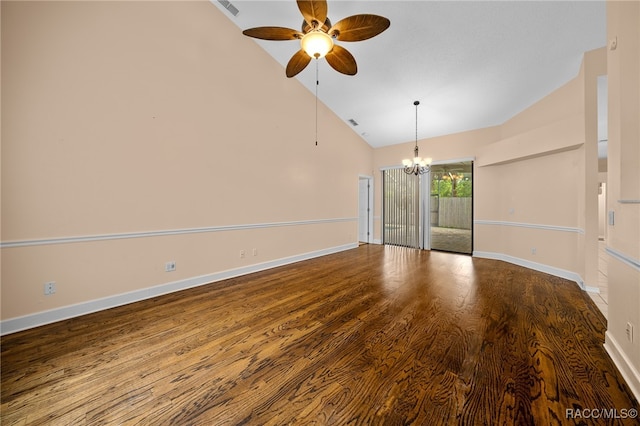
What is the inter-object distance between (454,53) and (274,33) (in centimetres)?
286

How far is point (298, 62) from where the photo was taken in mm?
2939

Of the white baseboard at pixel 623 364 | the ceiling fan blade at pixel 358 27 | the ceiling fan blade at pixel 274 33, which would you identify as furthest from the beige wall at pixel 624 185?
the ceiling fan blade at pixel 274 33

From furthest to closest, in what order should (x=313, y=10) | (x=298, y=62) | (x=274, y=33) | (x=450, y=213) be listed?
(x=450, y=213) < (x=298, y=62) < (x=274, y=33) < (x=313, y=10)

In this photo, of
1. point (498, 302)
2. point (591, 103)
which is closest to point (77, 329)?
point (498, 302)

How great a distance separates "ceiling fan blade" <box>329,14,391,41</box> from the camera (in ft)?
7.00

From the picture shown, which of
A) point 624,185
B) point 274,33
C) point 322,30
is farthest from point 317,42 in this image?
point 624,185

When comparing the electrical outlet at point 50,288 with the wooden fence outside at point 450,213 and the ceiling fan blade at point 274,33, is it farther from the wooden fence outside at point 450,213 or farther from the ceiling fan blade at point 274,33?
the wooden fence outside at point 450,213

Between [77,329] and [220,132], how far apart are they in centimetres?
299

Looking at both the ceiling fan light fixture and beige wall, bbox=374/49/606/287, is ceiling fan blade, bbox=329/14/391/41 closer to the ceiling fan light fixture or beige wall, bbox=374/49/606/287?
the ceiling fan light fixture

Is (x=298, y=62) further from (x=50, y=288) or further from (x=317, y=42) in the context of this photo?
(x=50, y=288)

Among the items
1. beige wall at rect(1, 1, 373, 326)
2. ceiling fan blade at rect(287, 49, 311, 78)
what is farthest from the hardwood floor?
ceiling fan blade at rect(287, 49, 311, 78)

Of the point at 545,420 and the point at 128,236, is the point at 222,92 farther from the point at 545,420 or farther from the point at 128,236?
the point at 545,420

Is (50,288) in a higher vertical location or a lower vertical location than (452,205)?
lower

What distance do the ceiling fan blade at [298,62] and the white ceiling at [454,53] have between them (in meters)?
1.11
